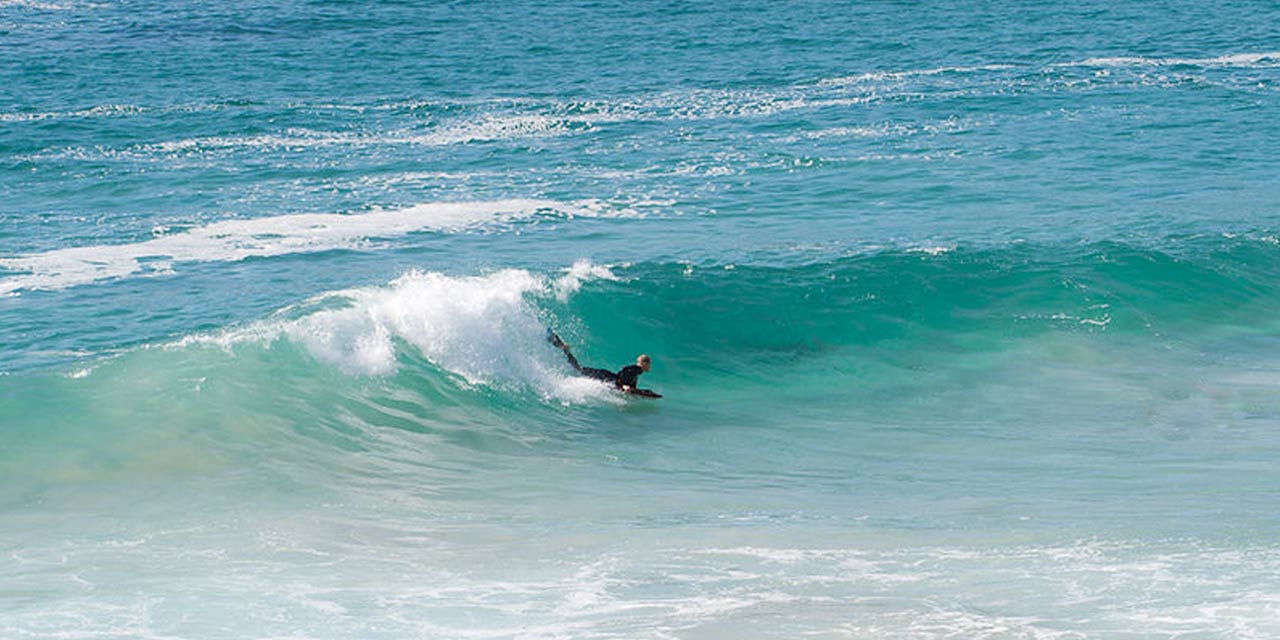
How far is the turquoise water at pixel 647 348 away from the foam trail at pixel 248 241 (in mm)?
126

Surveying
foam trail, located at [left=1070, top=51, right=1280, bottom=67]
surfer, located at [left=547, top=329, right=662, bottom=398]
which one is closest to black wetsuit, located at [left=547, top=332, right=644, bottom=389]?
surfer, located at [left=547, top=329, right=662, bottom=398]

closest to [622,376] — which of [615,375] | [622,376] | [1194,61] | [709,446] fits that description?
[622,376]

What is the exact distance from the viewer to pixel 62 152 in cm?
3497

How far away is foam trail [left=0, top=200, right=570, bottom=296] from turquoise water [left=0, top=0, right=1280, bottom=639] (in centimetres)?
13

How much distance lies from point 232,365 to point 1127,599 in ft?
35.5

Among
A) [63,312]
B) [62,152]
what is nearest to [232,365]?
[63,312]

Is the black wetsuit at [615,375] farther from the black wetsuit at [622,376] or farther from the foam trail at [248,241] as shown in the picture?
the foam trail at [248,241]

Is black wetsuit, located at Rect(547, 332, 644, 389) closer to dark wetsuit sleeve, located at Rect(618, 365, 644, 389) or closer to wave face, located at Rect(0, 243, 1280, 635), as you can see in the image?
dark wetsuit sleeve, located at Rect(618, 365, 644, 389)

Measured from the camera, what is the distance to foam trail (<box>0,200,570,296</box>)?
81.5 ft

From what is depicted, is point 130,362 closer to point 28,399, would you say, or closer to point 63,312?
point 28,399

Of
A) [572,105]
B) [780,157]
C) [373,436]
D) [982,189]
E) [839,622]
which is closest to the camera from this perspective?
[839,622]

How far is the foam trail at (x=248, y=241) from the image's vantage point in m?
24.8

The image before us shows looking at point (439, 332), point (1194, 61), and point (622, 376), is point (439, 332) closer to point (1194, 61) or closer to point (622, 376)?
point (622, 376)

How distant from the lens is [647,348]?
2188 cm
